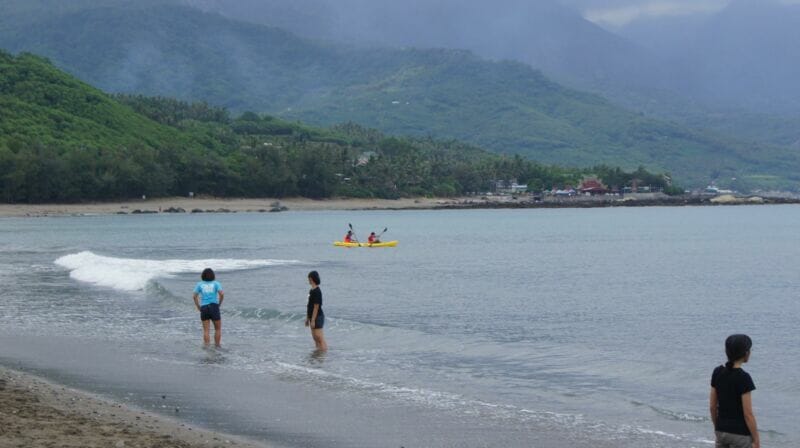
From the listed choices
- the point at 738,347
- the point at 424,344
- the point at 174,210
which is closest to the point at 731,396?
the point at 738,347

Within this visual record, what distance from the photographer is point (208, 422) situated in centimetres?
1436

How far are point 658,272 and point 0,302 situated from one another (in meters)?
29.4

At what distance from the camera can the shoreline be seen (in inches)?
4688

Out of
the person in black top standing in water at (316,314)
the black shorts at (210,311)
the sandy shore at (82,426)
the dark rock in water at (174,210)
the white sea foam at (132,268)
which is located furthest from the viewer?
the dark rock in water at (174,210)

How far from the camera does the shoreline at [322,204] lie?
119 m

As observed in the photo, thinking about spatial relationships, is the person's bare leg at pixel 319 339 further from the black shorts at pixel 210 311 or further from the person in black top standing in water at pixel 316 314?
the black shorts at pixel 210 311

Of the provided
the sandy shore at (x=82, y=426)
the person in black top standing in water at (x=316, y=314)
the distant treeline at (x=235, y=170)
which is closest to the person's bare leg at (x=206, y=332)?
the person in black top standing in water at (x=316, y=314)

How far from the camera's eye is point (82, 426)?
1305cm

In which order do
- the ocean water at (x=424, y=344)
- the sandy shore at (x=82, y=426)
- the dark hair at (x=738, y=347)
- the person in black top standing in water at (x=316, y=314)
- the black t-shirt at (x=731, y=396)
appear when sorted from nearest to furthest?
the dark hair at (x=738, y=347) < the black t-shirt at (x=731, y=396) < the sandy shore at (x=82, y=426) < the ocean water at (x=424, y=344) < the person in black top standing in water at (x=316, y=314)

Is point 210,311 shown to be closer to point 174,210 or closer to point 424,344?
point 424,344

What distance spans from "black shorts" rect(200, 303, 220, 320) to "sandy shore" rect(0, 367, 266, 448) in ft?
19.4

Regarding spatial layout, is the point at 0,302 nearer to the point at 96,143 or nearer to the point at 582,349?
the point at 582,349

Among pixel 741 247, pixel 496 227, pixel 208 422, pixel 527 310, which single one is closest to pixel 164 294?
pixel 527 310

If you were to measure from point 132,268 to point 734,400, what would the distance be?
36809mm
